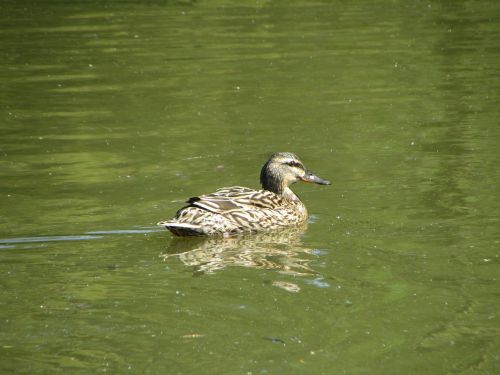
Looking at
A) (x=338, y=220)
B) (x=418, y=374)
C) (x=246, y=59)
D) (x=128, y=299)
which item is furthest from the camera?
(x=246, y=59)

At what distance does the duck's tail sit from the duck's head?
1457 millimetres

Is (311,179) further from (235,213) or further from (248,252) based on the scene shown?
(248,252)

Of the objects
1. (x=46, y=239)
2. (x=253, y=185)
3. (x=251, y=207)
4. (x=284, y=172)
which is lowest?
(x=253, y=185)

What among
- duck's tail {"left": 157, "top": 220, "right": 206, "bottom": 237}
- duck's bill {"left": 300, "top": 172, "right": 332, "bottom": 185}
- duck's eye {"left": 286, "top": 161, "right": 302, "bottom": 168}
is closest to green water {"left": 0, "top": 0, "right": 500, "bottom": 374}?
duck's tail {"left": 157, "top": 220, "right": 206, "bottom": 237}

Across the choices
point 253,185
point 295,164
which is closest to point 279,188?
point 295,164

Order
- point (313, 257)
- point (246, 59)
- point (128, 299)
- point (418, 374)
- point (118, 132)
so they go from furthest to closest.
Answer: point (246, 59)
point (118, 132)
point (313, 257)
point (128, 299)
point (418, 374)

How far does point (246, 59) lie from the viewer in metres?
19.1

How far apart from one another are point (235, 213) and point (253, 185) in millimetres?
1975

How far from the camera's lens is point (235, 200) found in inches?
394

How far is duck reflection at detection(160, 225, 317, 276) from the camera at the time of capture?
854cm

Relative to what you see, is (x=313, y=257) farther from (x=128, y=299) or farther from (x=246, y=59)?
(x=246, y=59)

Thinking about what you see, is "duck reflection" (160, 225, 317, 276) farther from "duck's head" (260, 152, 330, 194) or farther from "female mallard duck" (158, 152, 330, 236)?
"duck's head" (260, 152, 330, 194)

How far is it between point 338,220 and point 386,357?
3204 mm

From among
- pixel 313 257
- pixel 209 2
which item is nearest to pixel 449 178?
pixel 313 257
